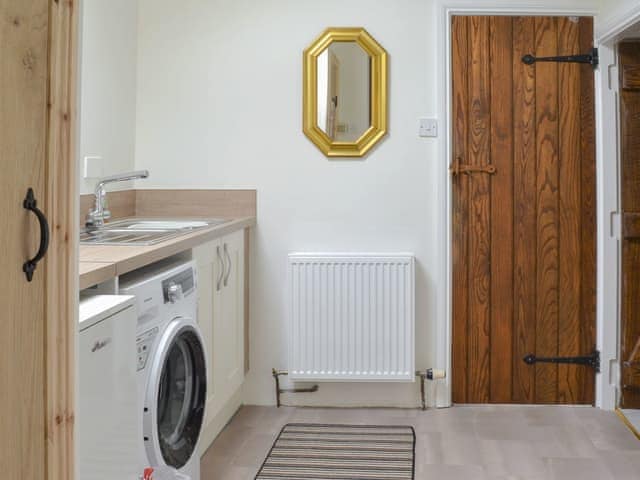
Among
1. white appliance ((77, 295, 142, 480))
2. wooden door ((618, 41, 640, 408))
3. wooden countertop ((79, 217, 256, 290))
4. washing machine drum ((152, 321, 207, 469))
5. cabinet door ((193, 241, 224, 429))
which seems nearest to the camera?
white appliance ((77, 295, 142, 480))

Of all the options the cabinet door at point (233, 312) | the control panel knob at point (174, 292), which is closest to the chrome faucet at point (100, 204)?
the cabinet door at point (233, 312)

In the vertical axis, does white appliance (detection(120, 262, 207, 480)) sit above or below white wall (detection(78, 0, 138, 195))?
below

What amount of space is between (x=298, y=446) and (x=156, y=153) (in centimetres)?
158

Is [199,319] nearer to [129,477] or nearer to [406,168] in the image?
[129,477]

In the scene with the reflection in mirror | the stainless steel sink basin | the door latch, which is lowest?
the stainless steel sink basin

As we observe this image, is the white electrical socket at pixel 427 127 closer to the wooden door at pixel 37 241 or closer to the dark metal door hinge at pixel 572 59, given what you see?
the dark metal door hinge at pixel 572 59

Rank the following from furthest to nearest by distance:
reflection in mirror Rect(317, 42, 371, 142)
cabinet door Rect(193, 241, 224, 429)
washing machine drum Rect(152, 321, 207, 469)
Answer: reflection in mirror Rect(317, 42, 371, 142)
cabinet door Rect(193, 241, 224, 429)
washing machine drum Rect(152, 321, 207, 469)

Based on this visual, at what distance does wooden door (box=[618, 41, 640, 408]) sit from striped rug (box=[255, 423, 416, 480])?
3.68 ft

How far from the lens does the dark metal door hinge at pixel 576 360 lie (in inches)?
136

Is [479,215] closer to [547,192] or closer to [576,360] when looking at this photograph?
[547,192]

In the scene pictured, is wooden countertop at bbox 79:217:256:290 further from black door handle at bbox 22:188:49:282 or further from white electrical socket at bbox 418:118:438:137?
white electrical socket at bbox 418:118:438:137

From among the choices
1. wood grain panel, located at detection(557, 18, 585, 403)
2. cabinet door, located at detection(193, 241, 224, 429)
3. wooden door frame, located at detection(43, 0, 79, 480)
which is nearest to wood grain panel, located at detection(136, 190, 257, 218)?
cabinet door, located at detection(193, 241, 224, 429)

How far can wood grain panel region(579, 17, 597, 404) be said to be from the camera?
3.43 metres

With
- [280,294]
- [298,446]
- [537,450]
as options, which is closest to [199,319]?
[298,446]
